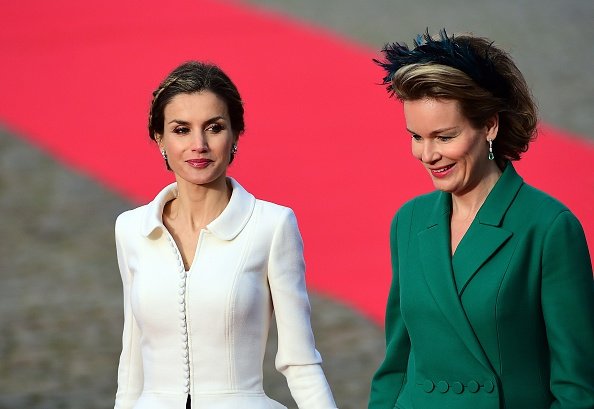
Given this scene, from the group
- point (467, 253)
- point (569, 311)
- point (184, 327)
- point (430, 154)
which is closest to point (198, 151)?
point (184, 327)

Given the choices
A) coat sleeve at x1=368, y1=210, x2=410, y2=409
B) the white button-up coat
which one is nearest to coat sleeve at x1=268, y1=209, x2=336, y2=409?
the white button-up coat

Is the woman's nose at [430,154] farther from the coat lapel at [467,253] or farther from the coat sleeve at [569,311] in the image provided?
the coat sleeve at [569,311]

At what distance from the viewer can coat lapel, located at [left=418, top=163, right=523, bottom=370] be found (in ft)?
9.08

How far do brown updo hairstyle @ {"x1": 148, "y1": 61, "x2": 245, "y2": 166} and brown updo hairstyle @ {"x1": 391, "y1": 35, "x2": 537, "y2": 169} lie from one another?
441mm

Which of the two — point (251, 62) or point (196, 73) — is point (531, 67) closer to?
point (251, 62)

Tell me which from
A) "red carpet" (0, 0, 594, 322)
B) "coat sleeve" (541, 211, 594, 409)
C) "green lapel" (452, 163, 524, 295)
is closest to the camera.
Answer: "coat sleeve" (541, 211, 594, 409)

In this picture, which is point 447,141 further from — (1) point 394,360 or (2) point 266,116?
(2) point 266,116

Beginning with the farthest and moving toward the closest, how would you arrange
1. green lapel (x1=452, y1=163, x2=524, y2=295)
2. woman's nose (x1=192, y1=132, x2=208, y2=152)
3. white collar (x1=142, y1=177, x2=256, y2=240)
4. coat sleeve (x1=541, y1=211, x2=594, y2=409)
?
white collar (x1=142, y1=177, x2=256, y2=240) < woman's nose (x1=192, y1=132, x2=208, y2=152) < green lapel (x1=452, y1=163, x2=524, y2=295) < coat sleeve (x1=541, y1=211, x2=594, y2=409)

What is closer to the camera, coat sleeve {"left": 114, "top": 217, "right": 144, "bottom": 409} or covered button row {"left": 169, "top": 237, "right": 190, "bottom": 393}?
covered button row {"left": 169, "top": 237, "right": 190, "bottom": 393}

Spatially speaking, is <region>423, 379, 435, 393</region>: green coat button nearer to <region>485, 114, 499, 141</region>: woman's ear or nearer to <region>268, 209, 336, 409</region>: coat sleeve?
<region>268, 209, 336, 409</region>: coat sleeve

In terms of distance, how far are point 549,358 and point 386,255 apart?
466 centimetres

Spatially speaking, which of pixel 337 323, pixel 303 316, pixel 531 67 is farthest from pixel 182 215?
pixel 531 67

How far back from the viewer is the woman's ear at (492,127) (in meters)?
2.81

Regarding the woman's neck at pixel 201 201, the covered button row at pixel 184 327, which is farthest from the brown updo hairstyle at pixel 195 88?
the covered button row at pixel 184 327
